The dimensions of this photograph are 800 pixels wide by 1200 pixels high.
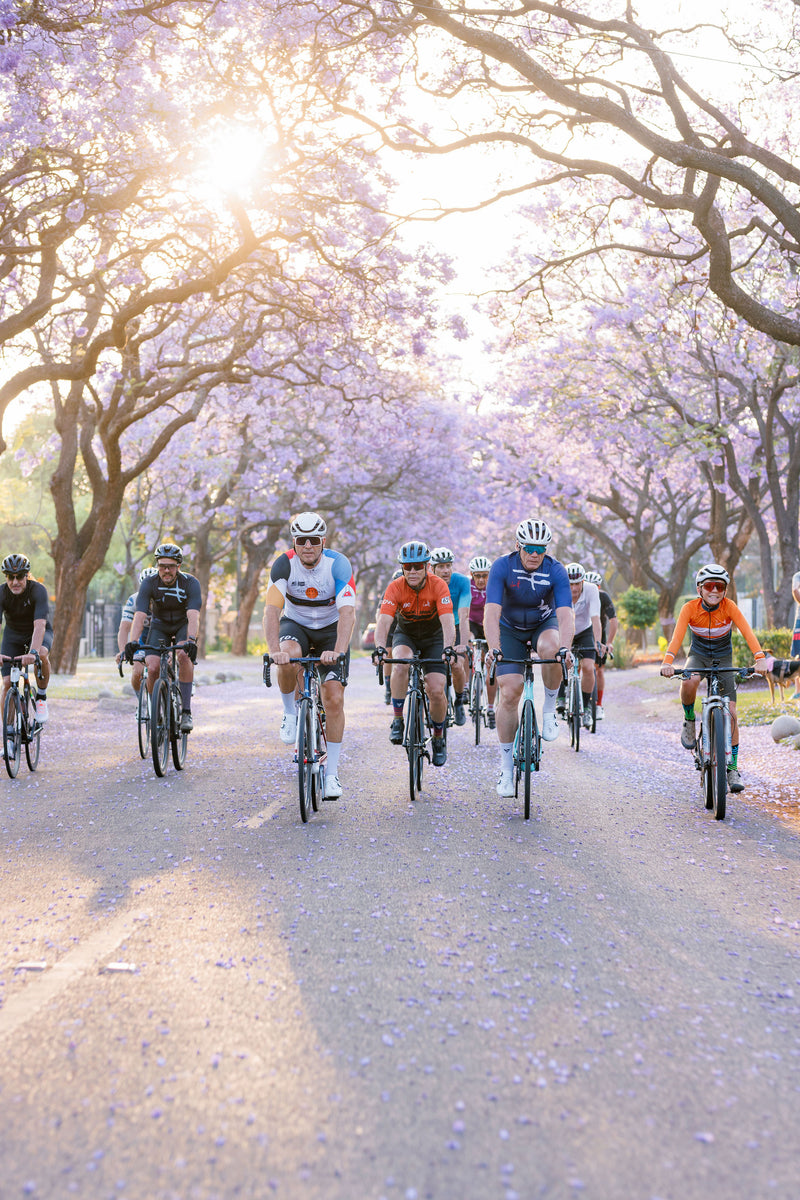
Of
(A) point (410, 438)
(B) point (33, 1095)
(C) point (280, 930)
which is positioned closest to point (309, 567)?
(C) point (280, 930)

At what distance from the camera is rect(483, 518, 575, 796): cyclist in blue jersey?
9039 millimetres

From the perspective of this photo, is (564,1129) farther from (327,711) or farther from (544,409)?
(544,409)

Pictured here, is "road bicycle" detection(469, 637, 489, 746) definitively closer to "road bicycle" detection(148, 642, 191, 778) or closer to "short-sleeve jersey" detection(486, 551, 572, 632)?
"road bicycle" detection(148, 642, 191, 778)

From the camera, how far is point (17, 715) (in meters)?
11.0

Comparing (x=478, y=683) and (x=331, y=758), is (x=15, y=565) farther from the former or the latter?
(x=478, y=683)

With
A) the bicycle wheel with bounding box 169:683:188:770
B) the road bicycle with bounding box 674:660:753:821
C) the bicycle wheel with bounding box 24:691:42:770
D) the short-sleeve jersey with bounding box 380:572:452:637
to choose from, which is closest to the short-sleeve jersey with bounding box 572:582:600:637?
the short-sleeve jersey with bounding box 380:572:452:637

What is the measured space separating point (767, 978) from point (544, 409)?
27794mm

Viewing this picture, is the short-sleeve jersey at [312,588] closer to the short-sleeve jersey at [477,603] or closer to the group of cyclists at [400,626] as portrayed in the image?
the group of cyclists at [400,626]

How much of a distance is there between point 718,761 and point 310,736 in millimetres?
3034

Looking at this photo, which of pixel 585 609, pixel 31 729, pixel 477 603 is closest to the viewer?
pixel 31 729

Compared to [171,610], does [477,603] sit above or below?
above

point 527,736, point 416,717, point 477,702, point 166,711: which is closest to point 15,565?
point 166,711

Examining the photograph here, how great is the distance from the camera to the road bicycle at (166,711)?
10594 mm

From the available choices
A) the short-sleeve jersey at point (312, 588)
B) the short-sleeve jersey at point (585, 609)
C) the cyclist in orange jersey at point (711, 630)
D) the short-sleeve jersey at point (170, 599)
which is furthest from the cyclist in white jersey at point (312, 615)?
the short-sleeve jersey at point (585, 609)
